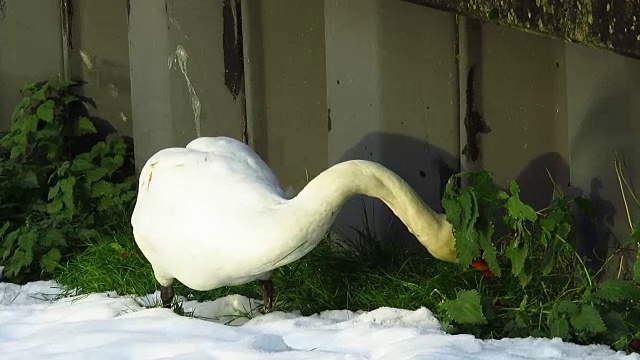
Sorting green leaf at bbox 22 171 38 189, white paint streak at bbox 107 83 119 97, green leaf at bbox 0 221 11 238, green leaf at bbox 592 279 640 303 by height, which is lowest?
green leaf at bbox 0 221 11 238

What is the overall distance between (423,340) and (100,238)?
2.40 metres

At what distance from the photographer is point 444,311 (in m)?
4.48

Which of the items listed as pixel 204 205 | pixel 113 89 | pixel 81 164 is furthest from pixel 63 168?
pixel 204 205

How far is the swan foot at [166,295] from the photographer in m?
4.98

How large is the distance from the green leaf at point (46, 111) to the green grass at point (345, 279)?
1.36 metres

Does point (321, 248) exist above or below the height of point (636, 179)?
below

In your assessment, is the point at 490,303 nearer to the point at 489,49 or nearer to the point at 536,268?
the point at 536,268

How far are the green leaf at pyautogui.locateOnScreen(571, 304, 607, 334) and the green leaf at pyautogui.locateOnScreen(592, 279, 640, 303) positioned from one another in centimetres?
7

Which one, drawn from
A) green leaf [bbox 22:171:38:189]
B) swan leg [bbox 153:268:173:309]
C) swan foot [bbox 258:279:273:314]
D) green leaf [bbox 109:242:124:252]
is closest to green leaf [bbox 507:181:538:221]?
swan foot [bbox 258:279:273:314]

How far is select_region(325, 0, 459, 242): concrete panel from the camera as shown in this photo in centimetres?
528

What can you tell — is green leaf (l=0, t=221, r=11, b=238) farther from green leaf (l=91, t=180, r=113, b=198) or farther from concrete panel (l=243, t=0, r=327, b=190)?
concrete panel (l=243, t=0, r=327, b=190)

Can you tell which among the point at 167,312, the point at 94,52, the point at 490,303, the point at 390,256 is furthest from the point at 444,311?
the point at 94,52

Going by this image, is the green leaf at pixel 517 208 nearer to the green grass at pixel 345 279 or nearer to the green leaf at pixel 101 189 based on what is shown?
the green grass at pixel 345 279

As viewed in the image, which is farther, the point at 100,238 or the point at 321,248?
the point at 100,238
